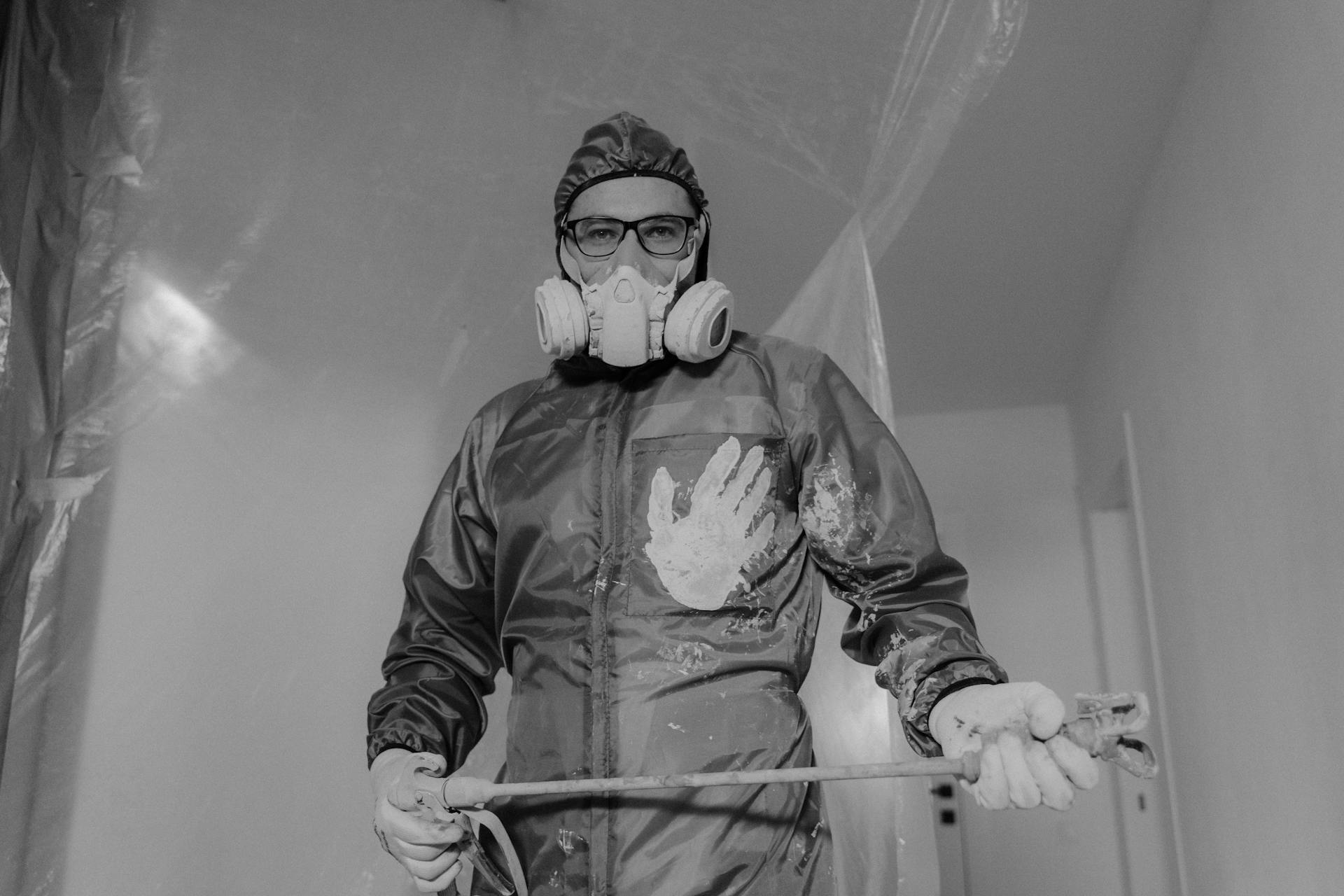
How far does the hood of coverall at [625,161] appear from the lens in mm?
1455

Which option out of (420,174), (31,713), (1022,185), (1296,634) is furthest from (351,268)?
(1022,185)

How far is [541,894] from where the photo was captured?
3.90 ft

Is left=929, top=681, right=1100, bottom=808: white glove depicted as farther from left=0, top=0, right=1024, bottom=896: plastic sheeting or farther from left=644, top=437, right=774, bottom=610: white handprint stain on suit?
left=0, top=0, right=1024, bottom=896: plastic sheeting

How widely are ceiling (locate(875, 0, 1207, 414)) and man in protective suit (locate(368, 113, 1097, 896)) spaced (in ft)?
4.99

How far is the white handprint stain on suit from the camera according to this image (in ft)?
4.06

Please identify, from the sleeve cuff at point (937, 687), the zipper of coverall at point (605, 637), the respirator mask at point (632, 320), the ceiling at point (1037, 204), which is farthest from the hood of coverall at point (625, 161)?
the ceiling at point (1037, 204)

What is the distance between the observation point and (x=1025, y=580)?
4.76 meters

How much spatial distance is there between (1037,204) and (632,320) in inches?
88.7

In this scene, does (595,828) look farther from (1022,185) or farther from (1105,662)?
(1105,662)

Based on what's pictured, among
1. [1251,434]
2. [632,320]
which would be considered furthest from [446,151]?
[1251,434]

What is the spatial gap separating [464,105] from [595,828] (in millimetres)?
1210

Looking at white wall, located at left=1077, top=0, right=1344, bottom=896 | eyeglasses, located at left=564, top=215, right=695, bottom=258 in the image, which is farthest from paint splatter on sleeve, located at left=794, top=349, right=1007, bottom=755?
white wall, located at left=1077, top=0, right=1344, bottom=896

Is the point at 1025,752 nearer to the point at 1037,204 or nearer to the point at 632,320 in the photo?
the point at 632,320

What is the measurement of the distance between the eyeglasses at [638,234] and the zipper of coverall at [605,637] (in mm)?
184
